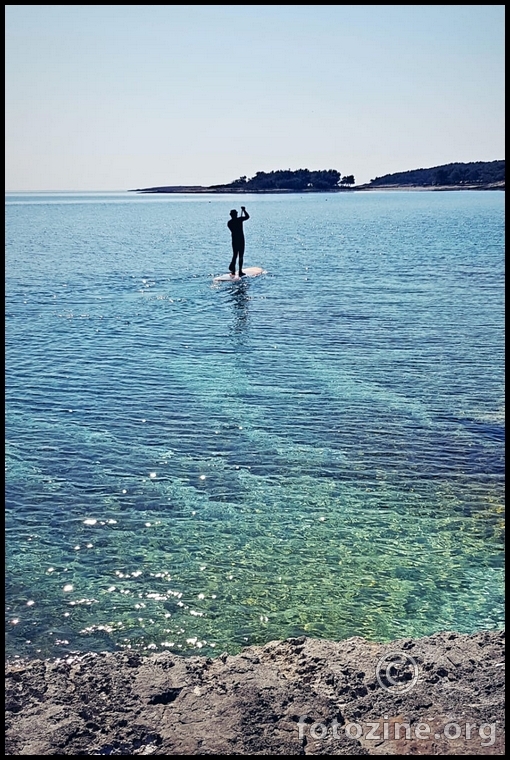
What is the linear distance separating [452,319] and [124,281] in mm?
18696

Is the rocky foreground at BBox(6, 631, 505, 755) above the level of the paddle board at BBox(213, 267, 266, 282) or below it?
below

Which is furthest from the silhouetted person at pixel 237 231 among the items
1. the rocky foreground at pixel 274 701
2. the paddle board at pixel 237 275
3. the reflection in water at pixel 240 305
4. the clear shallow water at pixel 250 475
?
the rocky foreground at pixel 274 701

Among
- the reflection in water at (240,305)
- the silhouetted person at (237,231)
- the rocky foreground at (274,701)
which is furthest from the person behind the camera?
the silhouetted person at (237,231)

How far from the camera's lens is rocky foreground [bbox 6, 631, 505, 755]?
222 inches

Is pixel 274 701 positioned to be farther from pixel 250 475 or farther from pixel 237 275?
pixel 237 275

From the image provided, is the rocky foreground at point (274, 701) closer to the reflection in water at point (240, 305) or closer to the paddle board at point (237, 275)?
the reflection in water at point (240, 305)

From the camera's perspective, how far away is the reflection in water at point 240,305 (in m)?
24.8

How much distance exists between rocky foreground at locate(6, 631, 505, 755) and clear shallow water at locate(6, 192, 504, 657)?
2.58ft

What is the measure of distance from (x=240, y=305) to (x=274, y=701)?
24015mm

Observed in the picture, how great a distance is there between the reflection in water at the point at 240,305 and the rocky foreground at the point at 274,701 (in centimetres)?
1739

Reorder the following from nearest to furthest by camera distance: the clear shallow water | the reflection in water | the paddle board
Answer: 1. the clear shallow water
2. the reflection in water
3. the paddle board

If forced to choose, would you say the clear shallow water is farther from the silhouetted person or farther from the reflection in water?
the silhouetted person

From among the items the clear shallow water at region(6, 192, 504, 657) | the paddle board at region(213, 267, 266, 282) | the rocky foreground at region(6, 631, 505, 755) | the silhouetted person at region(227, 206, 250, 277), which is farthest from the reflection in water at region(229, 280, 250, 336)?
the rocky foreground at region(6, 631, 505, 755)

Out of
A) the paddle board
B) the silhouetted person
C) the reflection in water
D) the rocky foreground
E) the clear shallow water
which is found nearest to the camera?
the rocky foreground
